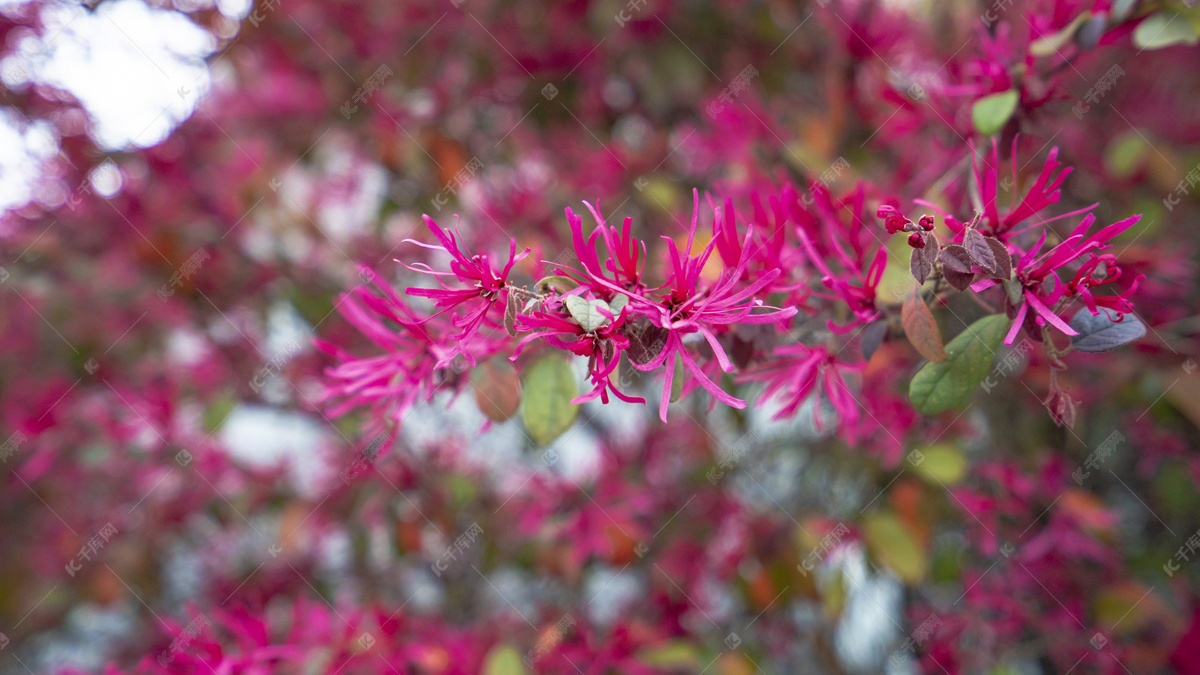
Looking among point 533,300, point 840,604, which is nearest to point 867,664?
point 840,604

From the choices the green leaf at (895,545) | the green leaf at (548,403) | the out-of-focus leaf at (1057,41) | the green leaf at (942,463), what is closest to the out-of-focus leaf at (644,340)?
the green leaf at (548,403)

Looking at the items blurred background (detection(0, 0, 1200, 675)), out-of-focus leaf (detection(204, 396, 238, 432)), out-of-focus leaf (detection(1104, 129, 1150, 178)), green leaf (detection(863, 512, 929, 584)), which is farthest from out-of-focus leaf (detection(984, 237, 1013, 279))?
out-of-focus leaf (detection(204, 396, 238, 432))

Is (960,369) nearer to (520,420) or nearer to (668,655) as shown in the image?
(668,655)

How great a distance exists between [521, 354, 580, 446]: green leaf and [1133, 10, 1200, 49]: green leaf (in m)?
0.64

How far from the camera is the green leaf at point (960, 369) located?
1.50ft

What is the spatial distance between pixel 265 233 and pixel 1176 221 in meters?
2.04

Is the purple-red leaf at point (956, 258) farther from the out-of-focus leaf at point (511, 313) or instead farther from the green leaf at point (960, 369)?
the out-of-focus leaf at point (511, 313)

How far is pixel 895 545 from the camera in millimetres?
983

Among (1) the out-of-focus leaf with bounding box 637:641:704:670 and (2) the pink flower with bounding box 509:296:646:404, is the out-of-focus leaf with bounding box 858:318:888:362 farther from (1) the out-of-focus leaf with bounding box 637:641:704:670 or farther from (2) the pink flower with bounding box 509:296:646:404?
(1) the out-of-focus leaf with bounding box 637:641:704:670

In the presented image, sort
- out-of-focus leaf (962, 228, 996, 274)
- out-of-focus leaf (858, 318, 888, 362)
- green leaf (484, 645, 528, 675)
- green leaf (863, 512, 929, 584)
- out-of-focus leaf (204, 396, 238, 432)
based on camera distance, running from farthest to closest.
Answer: out-of-focus leaf (204, 396, 238, 432) < green leaf (863, 512, 929, 584) < green leaf (484, 645, 528, 675) < out-of-focus leaf (858, 318, 888, 362) < out-of-focus leaf (962, 228, 996, 274)

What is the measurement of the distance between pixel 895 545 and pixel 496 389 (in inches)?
29.6

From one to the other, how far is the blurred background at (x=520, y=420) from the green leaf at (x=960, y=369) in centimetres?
43

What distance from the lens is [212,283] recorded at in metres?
1.41

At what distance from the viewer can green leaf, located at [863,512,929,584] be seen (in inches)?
37.8
